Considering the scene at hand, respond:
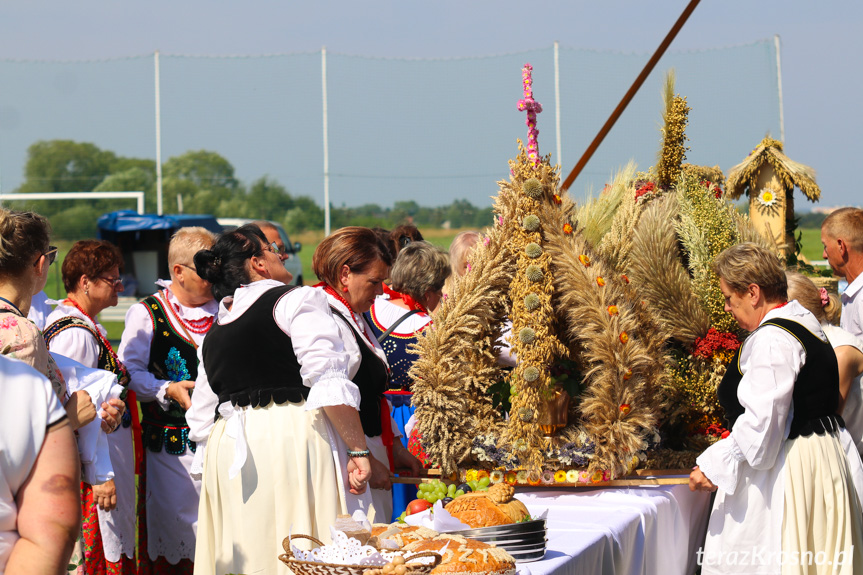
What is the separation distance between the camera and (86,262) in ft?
12.2

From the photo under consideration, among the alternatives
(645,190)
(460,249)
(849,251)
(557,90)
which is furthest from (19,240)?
(557,90)

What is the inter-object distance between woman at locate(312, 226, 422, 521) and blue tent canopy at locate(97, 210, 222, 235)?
10.9 meters

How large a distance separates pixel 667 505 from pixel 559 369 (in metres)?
0.63

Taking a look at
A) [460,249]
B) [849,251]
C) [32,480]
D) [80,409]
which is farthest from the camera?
[460,249]

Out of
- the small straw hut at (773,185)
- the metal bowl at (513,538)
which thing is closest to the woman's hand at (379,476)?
the metal bowl at (513,538)

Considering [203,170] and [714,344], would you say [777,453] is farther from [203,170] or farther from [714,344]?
[203,170]

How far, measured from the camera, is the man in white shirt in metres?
4.48

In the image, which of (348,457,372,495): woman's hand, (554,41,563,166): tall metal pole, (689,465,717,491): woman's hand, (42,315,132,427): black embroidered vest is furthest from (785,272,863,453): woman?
(554,41,563,166): tall metal pole

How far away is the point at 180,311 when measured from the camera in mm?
3916

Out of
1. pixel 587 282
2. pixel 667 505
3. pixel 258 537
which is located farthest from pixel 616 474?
pixel 258 537

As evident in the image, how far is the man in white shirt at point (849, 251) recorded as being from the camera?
4.48 metres

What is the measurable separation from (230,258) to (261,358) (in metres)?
0.42

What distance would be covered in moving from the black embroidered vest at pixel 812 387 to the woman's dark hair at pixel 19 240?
7.71 ft

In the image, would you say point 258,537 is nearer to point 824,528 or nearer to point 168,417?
point 168,417
